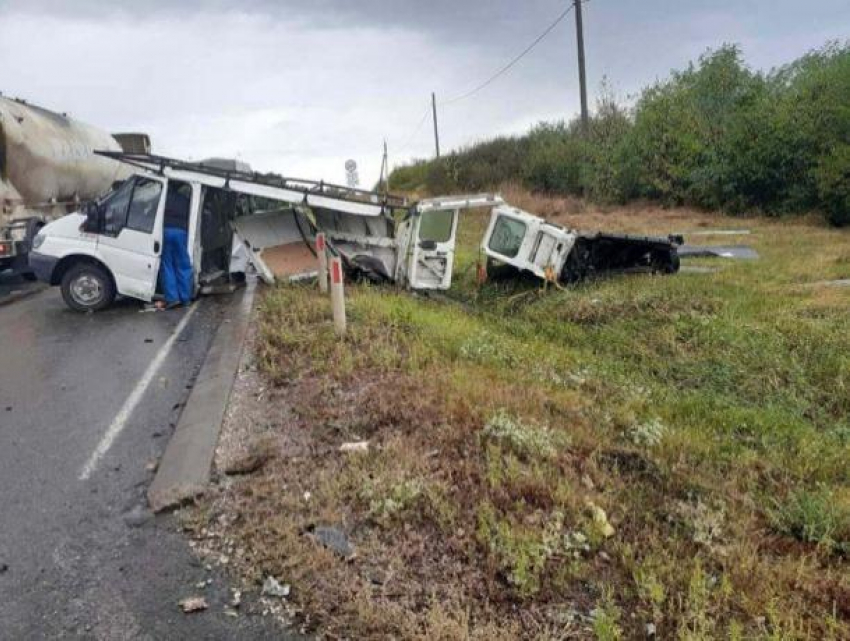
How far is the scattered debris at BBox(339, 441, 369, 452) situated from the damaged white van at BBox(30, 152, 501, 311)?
6558 mm

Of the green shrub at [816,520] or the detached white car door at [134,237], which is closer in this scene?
the green shrub at [816,520]

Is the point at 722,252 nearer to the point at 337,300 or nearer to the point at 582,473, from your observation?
the point at 337,300

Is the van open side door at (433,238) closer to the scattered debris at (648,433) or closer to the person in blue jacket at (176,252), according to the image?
the person in blue jacket at (176,252)

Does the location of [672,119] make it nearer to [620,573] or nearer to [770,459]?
[770,459]

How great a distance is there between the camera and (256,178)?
10.8 metres

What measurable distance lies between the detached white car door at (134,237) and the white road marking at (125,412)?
1.95m

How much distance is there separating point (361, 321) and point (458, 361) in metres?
1.83

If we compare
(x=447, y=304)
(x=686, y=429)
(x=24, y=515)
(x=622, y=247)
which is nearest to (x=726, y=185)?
(x=622, y=247)

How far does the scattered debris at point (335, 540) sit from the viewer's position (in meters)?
3.43

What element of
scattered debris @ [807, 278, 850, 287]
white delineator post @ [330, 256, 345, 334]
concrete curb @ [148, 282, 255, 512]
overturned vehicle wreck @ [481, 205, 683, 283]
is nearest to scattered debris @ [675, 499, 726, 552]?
concrete curb @ [148, 282, 255, 512]

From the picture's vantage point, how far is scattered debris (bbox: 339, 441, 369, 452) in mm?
4504

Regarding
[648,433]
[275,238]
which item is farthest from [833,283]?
[275,238]

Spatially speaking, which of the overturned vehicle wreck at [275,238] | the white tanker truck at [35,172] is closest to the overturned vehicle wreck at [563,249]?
the overturned vehicle wreck at [275,238]

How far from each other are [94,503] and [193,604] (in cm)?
144
